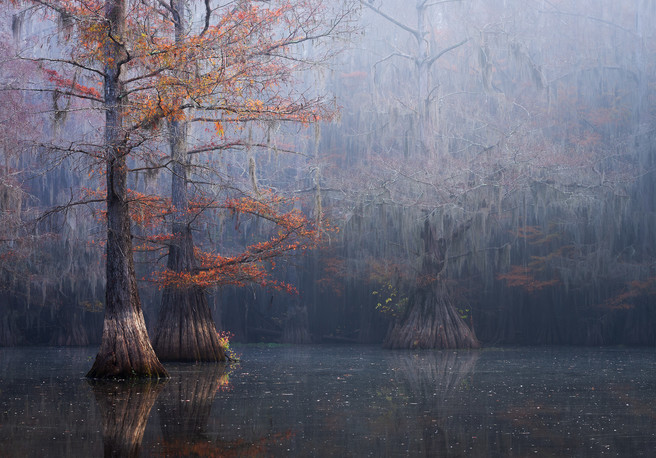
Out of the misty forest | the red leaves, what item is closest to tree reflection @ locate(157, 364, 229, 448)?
the misty forest

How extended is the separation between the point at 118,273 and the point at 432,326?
13.4m

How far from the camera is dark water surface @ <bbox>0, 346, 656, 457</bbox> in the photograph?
5469 mm

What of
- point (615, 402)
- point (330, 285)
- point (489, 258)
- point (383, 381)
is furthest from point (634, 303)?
point (615, 402)

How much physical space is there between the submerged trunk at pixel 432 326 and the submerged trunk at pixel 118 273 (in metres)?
13.0

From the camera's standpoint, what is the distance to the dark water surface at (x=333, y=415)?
547cm

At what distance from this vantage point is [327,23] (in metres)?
15.9

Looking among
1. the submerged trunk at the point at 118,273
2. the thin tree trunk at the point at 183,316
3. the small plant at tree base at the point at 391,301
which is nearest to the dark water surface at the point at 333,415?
the submerged trunk at the point at 118,273

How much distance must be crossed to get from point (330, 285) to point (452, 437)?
2372 centimetres

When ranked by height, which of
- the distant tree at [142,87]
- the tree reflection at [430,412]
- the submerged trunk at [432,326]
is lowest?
the tree reflection at [430,412]

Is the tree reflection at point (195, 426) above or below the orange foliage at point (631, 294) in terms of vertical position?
below

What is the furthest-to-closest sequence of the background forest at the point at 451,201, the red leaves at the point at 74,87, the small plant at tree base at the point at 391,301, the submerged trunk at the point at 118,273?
the small plant at tree base at the point at 391,301
the background forest at the point at 451,201
the red leaves at the point at 74,87
the submerged trunk at the point at 118,273

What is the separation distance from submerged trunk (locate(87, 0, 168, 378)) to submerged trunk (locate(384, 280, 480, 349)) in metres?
13.0

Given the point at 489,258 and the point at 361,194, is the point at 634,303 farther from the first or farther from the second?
the point at 361,194

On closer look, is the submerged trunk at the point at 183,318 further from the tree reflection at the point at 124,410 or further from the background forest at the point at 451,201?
the tree reflection at the point at 124,410
